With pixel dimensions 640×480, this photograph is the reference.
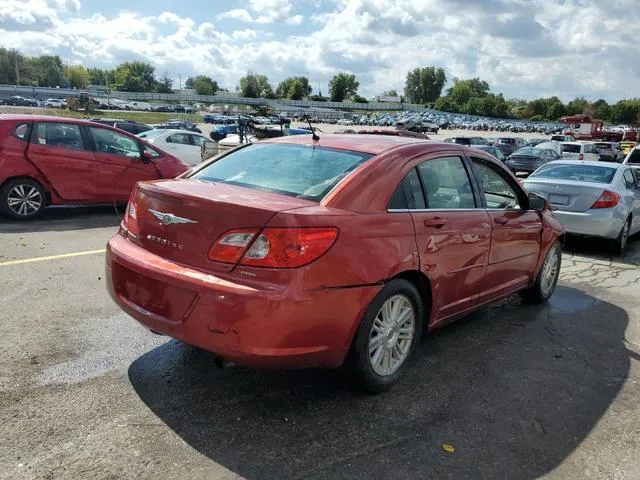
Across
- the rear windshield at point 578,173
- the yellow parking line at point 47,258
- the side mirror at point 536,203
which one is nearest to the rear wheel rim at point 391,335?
the side mirror at point 536,203

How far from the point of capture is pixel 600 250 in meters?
9.26

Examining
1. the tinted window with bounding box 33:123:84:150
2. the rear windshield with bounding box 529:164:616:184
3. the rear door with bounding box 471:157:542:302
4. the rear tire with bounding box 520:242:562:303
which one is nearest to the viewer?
the rear door with bounding box 471:157:542:302

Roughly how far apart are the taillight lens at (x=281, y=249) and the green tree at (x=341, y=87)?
594 feet

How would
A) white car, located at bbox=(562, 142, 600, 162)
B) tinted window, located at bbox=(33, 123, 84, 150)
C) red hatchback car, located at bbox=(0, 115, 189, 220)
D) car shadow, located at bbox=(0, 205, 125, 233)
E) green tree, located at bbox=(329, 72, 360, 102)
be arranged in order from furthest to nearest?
green tree, located at bbox=(329, 72, 360, 102) → white car, located at bbox=(562, 142, 600, 162) → tinted window, located at bbox=(33, 123, 84, 150) → red hatchback car, located at bbox=(0, 115, 189, 220) → car shadow, located at bbox=(0, 205, 125, 233)

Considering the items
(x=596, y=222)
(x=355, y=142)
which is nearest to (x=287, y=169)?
(x=355, y=142)

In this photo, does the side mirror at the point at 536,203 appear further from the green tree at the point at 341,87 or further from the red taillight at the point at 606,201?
the green tree at the point at 341,87

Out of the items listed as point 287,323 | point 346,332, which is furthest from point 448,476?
point 287,323

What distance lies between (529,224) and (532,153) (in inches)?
783

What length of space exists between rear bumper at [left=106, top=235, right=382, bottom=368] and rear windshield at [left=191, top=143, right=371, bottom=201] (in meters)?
0.70

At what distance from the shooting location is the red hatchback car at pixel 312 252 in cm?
300

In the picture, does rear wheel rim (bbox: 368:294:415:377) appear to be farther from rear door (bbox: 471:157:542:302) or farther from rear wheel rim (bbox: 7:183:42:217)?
rear wheel rim (bbox: 7:183:42:217)

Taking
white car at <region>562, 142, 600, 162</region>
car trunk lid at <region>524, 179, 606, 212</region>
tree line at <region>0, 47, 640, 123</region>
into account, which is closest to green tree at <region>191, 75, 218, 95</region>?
tree line at <region>0, 47, 640, 123</region>

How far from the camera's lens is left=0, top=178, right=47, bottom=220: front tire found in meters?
8.61

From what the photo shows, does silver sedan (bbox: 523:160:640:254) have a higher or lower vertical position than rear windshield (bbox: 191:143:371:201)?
lower
